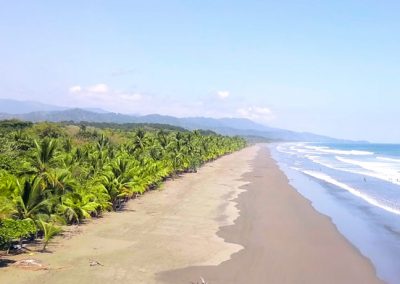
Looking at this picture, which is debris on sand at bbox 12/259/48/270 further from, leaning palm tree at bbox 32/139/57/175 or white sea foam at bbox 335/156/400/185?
white sea foam at bbox 335/156/400/185

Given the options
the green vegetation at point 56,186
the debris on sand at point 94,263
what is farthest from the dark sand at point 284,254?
the green vegetation at point 56,186

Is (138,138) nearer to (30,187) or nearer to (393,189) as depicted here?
(393,189)

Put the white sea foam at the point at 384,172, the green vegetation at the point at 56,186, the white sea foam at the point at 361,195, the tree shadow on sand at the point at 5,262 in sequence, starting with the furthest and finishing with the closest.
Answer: the white sea foam at the point at 384,172 → the white sea foam at the point at 361,195 → the green vegetation at the point at 56,186 → the tree shadow on sand at the point at 5,262

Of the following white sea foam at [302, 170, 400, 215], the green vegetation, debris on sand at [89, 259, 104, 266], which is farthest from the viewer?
white sea foam at [302, 170, 400, 215]

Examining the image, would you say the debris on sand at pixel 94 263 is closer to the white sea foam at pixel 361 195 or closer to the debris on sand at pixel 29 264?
the debris on sand at pixel 29 264

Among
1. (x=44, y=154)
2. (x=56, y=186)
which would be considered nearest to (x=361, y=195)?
(x=44, y=154)

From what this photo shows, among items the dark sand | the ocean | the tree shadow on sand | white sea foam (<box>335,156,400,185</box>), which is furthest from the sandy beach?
white sea foam (<box>335,156,400,185</box>)

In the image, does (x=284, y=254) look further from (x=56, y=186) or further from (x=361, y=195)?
(x=361, y=195)

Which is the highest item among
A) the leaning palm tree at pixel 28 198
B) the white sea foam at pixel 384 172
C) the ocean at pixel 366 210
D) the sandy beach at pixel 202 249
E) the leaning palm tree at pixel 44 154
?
the leaning palm tree at pixel 44 154
